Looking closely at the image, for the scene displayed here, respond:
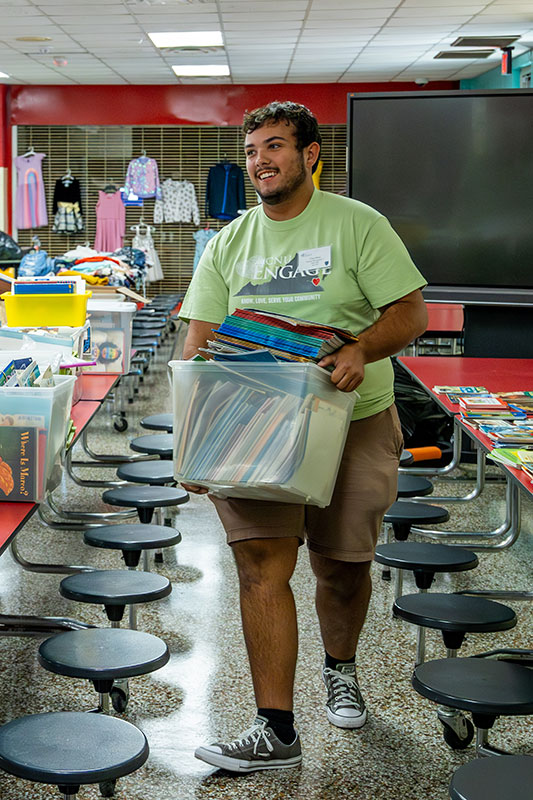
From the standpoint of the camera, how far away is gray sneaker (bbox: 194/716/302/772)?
90.2 inches

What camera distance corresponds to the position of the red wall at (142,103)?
48.5ft

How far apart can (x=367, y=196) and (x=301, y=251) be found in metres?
3.69

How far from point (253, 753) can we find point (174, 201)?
43.7 feet

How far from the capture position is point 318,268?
234 cm

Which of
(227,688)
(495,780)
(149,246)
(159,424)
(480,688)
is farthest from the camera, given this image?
(149,246)

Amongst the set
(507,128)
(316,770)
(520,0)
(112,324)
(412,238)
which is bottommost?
(316,770)

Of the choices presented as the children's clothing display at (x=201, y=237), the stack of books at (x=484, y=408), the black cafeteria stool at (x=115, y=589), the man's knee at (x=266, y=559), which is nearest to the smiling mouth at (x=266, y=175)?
the man's knee at (x=266, y=559)

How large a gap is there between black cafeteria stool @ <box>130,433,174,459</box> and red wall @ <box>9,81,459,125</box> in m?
11.2

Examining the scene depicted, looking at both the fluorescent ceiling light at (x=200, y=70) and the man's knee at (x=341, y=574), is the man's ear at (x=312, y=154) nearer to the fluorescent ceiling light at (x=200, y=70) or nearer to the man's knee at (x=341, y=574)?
the man's knee at (x=341, y=574)

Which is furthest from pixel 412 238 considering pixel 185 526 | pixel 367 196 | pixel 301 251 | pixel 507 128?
pixel 301 251

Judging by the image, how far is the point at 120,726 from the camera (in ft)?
6.07

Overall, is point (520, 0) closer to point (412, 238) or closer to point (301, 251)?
point (412, 238)

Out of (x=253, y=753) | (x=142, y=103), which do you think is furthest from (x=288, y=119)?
(x=142, y=103)

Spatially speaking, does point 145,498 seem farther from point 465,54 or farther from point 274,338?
point 465,54
